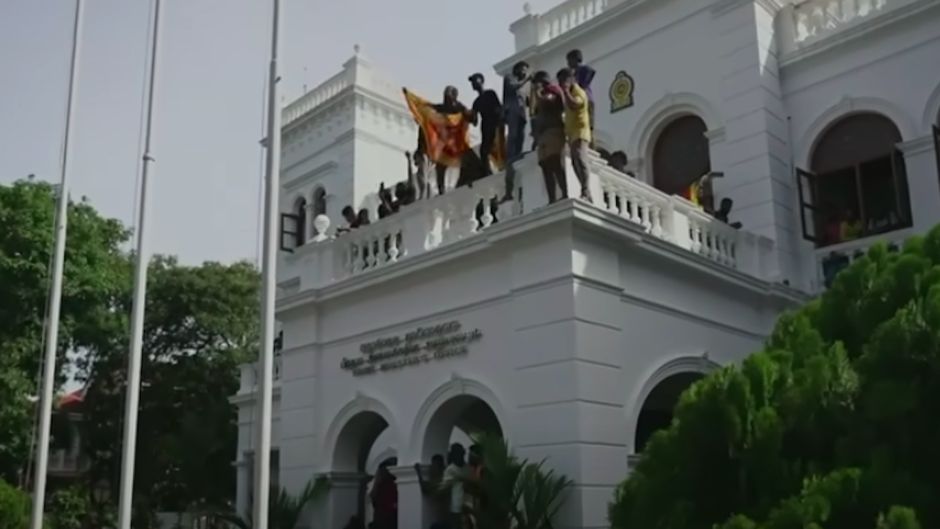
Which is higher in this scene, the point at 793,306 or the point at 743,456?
the point at 793,306

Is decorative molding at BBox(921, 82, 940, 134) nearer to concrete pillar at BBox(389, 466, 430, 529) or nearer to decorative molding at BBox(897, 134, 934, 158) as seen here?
decorative molding at BBox(897, 134, 934, 158)

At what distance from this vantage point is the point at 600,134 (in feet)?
50.2

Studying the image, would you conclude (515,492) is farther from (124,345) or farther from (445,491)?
(124,345)

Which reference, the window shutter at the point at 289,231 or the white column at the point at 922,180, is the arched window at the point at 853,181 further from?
the window shutter at the point at 289,231

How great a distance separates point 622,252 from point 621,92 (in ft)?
18.0

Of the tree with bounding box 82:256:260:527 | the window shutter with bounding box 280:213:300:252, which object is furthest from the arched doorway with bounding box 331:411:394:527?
the window shutter with bounding box 280:213:300:252

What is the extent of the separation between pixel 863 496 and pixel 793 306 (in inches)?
278

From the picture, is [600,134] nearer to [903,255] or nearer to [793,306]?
[793,306]

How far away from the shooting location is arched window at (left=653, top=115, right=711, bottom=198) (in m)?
14.2

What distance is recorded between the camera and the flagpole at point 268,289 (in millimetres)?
7824

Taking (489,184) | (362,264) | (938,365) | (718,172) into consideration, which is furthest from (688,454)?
(718,172)

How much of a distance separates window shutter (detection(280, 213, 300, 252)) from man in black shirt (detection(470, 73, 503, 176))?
31.5ft

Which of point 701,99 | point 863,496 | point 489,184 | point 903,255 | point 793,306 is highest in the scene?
point 701,99

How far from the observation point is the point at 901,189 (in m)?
12.2
